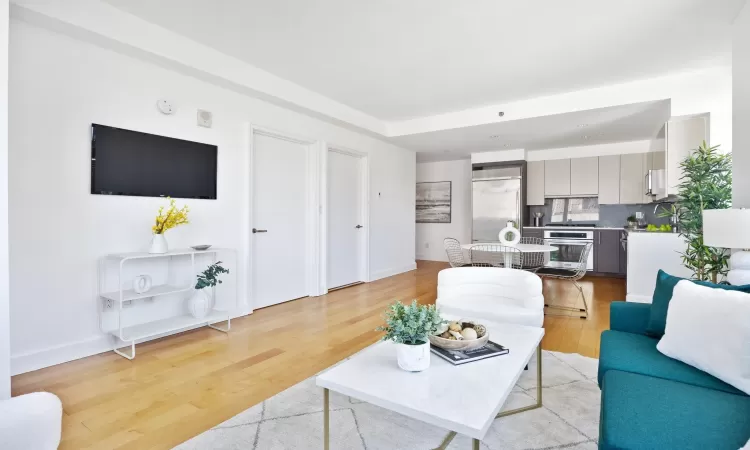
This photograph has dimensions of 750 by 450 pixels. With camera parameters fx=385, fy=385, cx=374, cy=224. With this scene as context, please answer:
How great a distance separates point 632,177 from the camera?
655 cm

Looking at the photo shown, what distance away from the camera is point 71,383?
247cm

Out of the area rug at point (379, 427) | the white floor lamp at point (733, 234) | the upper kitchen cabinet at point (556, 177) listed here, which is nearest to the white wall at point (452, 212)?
the upper kitchen cabinet at point (556, 177)

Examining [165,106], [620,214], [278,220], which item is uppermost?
[165,106]

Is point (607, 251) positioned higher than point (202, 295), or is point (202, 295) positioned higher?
point (607, 251)

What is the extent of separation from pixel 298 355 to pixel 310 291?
7.04ft

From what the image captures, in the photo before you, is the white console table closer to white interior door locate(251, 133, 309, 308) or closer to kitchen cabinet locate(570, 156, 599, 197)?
white interior door locate(251, 133, 309, 308)

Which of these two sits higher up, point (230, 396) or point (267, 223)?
point (267, 223)

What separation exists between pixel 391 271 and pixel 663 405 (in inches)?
214

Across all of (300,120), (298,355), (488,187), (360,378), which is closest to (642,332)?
(360,378)

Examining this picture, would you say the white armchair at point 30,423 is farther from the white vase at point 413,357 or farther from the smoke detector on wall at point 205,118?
the smoke detector on wall at point 205,118

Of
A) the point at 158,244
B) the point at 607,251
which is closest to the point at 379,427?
the point at 158,244

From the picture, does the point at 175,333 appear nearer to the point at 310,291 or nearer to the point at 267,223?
the point at 267,223

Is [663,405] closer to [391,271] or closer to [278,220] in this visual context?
[278,220]

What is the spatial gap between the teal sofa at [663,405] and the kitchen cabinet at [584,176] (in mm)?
5635
